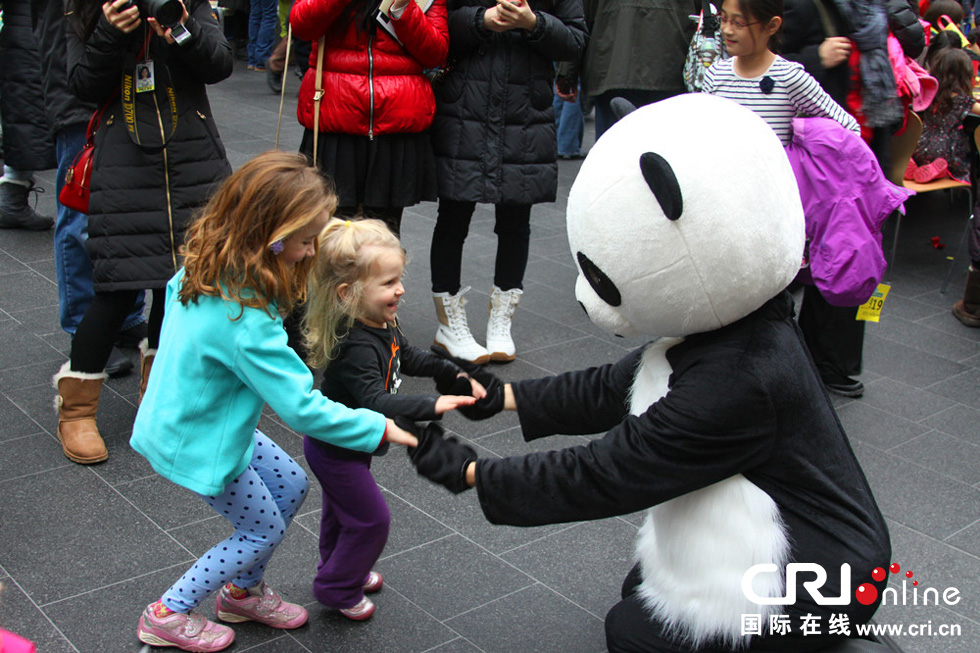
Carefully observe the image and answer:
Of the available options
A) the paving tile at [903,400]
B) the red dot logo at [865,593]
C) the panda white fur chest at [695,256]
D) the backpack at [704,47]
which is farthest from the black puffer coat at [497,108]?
the red dot logo at [865,593]

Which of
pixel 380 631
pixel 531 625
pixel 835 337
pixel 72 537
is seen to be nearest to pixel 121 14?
pixel 72 537

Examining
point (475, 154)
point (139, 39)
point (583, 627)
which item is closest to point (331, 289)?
point (583, 627)

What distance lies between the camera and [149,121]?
145 inches

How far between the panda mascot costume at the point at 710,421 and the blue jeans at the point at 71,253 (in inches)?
103

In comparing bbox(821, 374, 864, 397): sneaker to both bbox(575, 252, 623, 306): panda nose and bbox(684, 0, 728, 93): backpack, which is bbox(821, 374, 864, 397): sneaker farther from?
bbox(575, 252, 623, 306): panda nose

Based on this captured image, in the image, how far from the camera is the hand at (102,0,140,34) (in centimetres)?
342

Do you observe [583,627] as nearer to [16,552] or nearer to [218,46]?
[16,552]

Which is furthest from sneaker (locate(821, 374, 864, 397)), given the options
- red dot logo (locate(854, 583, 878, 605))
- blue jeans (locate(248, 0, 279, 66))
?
blue jeans (locate(248, 0, 279, 66))

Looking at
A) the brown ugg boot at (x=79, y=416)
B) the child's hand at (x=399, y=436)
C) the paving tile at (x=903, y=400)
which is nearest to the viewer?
the child's hand at (x=399, y=436)

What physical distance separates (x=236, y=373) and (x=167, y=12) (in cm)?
156

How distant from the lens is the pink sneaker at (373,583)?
3.06m

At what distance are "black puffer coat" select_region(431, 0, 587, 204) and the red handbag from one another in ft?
4.77

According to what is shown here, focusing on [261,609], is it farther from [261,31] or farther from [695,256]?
[261,31]

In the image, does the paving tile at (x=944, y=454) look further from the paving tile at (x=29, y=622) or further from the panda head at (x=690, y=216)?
the paving tile at (x=29, y=622)
